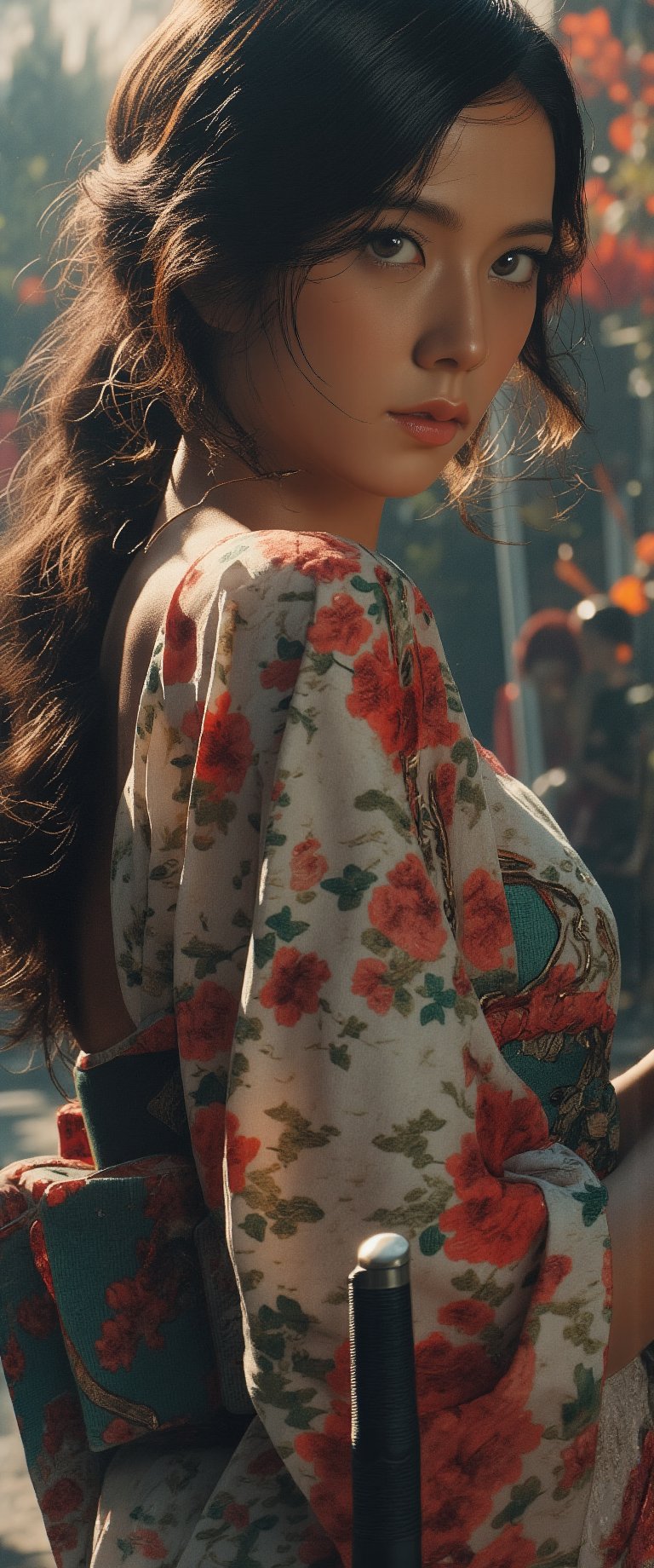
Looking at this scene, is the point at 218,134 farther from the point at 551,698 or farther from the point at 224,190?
the point at 551,698

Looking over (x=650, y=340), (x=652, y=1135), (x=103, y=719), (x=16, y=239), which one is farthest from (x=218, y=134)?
(x=650, y=340)

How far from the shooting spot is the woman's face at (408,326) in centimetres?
86

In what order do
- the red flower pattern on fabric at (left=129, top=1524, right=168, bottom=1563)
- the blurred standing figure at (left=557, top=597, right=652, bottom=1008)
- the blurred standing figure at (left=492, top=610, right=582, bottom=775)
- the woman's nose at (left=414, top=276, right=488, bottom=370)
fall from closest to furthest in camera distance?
the red flower pattern on fabric at (left=129, top=1524, right=168, bottom=1563) → the woman's nose at (left=414, top=276, right=488, bottom=370) → the blurred standing figure at (left=557, top=597, right=652, bottom=1008) → the blurred standing figure at (left=492, top=610, right=582, bottom=775)

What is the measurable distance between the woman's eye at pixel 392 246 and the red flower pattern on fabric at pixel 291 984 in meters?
0.44

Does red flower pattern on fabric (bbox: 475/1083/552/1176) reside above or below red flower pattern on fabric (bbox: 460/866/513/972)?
below

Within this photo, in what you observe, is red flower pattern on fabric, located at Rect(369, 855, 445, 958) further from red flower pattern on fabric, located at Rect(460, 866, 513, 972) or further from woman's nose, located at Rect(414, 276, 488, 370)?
woman's nose, located at Rect(414, 276, 488, 370)

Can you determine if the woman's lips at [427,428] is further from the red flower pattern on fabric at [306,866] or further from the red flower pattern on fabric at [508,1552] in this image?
the red flower pattern on fabric at [508,1552]

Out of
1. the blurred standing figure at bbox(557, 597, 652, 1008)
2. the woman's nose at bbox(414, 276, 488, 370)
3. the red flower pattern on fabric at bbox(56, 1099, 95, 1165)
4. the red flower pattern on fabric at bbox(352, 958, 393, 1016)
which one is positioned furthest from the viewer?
the blurred standing figure at bbox(557, 597, 652, 1008)

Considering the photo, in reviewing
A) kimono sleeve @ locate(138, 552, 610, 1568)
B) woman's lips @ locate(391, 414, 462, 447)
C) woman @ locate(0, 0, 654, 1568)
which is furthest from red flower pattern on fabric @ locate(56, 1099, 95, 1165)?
woman's lips @ locate(391, 414, 462, 447)

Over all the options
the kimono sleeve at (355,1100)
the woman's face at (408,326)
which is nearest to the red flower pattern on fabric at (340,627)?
the kimono sleeve at (355,1100)

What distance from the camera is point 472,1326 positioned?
695 millimetres

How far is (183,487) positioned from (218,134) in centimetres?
22

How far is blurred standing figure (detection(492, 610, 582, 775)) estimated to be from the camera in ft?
15.0

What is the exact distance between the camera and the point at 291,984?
67 centimetres
